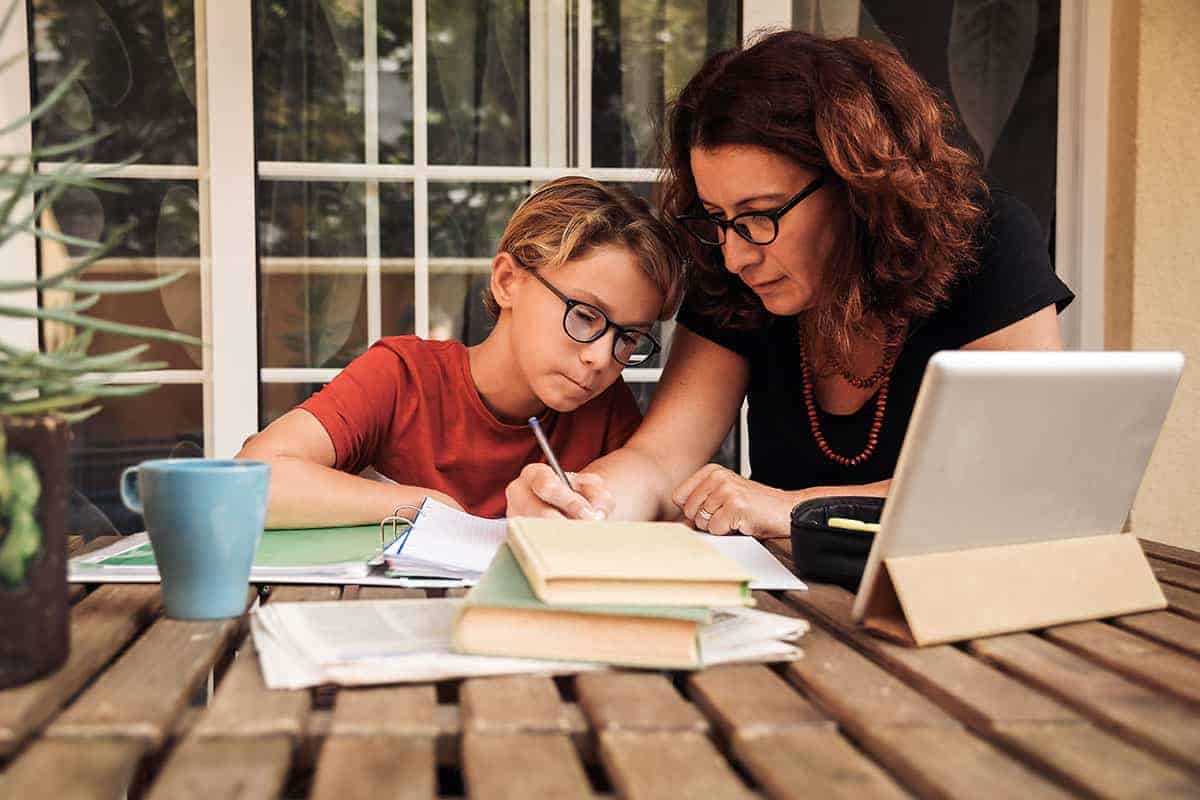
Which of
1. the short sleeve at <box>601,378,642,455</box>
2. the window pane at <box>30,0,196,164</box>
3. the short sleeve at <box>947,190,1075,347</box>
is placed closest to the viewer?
the short sleeve at <box>947,190,1075,347</box>

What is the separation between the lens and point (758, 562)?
1.16m

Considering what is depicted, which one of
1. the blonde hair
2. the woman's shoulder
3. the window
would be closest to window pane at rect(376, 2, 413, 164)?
the window

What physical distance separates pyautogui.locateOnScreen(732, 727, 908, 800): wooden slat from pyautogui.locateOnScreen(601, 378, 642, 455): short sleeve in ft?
4.16

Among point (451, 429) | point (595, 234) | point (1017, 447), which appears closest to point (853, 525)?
point (1017, 447)

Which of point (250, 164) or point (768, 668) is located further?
point (250, 164)

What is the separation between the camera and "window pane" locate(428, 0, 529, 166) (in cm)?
272

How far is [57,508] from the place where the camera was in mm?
721

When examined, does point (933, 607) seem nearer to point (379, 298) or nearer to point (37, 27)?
point (379, 298)

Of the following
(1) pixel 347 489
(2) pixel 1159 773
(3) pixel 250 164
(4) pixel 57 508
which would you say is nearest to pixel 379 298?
(3) pixel 250 164

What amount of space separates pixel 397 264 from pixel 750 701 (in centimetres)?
222

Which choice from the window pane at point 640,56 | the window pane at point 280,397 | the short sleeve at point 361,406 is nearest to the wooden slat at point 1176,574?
the short sleeve at point 361,406

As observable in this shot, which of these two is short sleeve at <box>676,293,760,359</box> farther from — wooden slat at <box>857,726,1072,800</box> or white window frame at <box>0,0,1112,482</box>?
wooden slat at <box>857,726,1072,800</box>

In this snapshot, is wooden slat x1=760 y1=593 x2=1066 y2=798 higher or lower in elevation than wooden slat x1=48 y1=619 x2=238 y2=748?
lower

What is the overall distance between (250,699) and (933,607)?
0.51 meters
